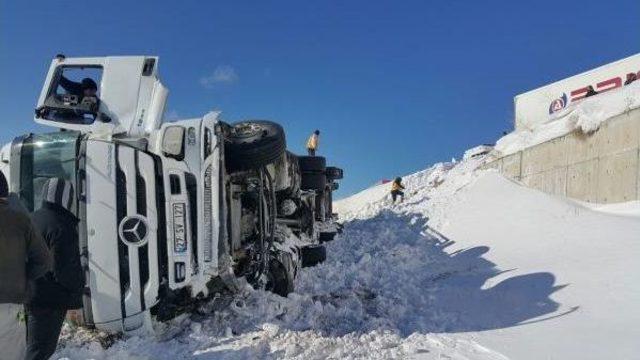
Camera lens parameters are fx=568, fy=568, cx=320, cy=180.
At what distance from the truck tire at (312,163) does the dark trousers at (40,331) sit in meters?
4.60

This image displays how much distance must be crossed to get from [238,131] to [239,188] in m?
0.58

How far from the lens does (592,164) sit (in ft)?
46.1

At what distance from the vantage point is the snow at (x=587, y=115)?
13.6m

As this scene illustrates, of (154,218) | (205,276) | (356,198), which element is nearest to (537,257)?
(205,276)

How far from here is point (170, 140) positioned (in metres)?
4.73

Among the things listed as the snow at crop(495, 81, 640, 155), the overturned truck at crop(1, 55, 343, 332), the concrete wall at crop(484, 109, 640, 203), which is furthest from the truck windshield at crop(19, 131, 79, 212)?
the snow at crop(495, 81, 640, 155)

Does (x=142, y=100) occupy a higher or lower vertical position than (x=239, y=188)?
higher

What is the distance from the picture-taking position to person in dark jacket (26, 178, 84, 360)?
3.51 meters

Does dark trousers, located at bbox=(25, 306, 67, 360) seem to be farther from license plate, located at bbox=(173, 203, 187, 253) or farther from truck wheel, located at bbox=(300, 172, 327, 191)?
truck wheel, located at bbox=(300, 172, 327, 191)

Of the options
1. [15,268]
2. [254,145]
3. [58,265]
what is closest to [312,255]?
[254,145]

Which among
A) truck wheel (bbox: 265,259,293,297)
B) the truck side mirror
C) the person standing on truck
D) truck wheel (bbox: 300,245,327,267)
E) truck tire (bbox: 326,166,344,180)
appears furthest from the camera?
truck tire (bbox: 326,166,344,180)

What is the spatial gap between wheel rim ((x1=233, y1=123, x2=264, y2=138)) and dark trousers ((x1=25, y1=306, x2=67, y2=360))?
2524 millimetres

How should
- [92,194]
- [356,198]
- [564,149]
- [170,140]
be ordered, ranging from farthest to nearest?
[356,198], [564,149], [170,140], [92,194]

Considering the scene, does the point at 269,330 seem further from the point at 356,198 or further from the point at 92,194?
the point at 356,198
